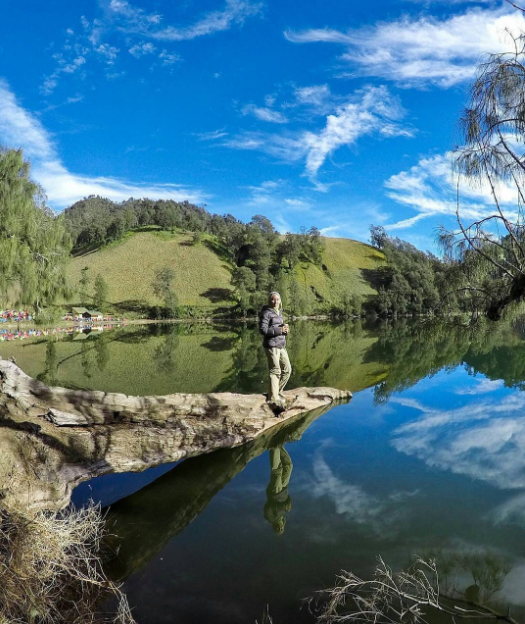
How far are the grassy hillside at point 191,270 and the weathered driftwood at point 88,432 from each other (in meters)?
79.5

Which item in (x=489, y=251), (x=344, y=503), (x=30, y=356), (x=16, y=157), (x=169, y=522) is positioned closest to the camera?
(x=489, y=251)

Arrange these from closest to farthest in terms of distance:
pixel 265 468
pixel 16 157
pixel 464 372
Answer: pixel 265 468, pixel 464 372, pixel 16 157

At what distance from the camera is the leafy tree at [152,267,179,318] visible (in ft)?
274

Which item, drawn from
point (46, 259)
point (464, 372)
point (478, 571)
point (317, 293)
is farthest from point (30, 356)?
point (317, 293)

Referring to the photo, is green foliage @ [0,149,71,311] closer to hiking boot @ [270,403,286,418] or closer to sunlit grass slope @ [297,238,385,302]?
hiking boot @ [270,403,286,418]

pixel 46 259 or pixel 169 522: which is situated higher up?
pixel 46 259

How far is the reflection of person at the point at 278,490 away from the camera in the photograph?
6816 mm

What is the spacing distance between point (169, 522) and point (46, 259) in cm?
2589

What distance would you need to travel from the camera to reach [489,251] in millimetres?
5133

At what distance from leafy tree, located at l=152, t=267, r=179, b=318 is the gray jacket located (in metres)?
74.9

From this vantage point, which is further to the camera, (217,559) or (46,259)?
(46,259)

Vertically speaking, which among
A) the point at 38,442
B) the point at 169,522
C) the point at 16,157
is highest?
the point at 16,157

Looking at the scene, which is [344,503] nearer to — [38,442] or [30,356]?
[38,442]

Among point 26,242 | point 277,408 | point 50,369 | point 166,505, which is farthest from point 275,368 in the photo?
point 26,242
